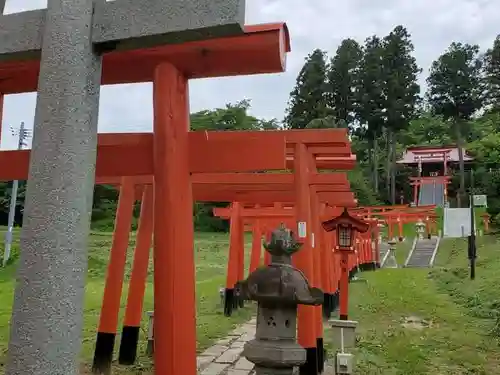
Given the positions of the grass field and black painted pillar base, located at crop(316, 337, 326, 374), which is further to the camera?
the grass field

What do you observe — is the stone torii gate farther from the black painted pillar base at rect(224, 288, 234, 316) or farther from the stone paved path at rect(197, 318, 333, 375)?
the black painted pillar base at rect(224, 288, 234, 316)

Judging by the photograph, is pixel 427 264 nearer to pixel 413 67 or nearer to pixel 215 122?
pixel 215 122

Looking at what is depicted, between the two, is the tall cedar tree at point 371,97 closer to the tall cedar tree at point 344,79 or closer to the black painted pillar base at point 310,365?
the tall cedar tree at point 344,79

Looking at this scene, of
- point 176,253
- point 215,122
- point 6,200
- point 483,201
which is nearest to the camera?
point 176,253

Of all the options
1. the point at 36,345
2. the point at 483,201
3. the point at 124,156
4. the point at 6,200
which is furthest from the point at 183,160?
the point at 6,200

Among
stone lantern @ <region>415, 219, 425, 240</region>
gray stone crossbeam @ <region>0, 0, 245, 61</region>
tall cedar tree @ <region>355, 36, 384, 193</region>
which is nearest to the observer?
gray stone crossbeam @ <region>0, 0, 245, 61</region>

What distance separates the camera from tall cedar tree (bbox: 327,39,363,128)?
50.0 m

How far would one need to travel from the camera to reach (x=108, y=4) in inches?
106

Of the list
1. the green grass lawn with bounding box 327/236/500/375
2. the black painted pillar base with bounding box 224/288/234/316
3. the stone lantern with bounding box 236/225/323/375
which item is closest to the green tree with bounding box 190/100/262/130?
the green grass lawn with bounding box 327/236/500/375

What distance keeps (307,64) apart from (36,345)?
52204mm

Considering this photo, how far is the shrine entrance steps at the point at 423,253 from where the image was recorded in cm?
2552

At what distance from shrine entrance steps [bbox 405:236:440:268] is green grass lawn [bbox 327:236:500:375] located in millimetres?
4667

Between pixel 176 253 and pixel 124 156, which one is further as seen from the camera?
pixel 124 156

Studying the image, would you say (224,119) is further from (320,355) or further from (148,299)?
(320,355)
